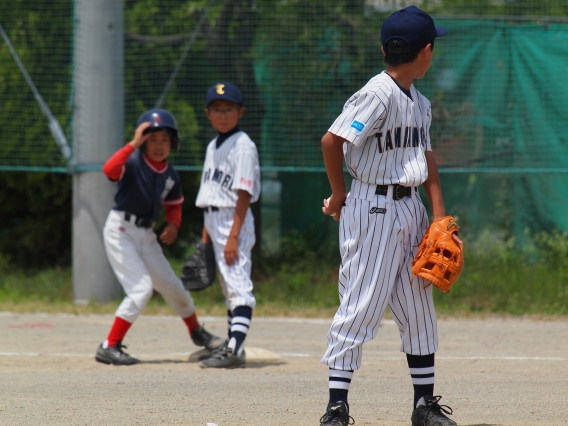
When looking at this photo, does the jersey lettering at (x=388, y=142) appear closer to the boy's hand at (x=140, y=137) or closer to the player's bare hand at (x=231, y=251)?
the player's bare hand at (x=231, y=251)

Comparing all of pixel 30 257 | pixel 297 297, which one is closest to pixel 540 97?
pixel 297 297

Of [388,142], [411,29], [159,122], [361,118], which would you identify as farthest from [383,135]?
[159,122]

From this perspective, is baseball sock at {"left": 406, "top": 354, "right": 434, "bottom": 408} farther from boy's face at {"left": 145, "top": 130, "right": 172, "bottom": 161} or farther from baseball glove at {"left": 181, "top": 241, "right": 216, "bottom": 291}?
boy's face at {"left": 145, "top": 130, "right": 172, "bottom": 161}

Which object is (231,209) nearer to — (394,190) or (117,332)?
(117,332)

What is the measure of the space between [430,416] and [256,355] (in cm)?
253

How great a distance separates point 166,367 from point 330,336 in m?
2.27

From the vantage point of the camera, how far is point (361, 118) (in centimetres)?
382

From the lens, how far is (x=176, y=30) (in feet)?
32.1

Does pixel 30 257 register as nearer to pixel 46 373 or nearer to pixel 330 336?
pixel 46 373

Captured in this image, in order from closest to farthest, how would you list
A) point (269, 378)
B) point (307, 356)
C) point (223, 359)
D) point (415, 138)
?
point (415, 138), point (269, 378), point (223, 359), point (307, 356)

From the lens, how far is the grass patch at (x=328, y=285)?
8.50 metres

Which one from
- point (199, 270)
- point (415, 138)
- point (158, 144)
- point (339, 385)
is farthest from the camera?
point (158, 144)

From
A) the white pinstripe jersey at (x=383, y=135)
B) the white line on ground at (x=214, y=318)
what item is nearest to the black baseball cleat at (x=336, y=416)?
the white pinstripe jersey at (x=383, y=135)

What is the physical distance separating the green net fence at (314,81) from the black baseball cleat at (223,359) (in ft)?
12.4
